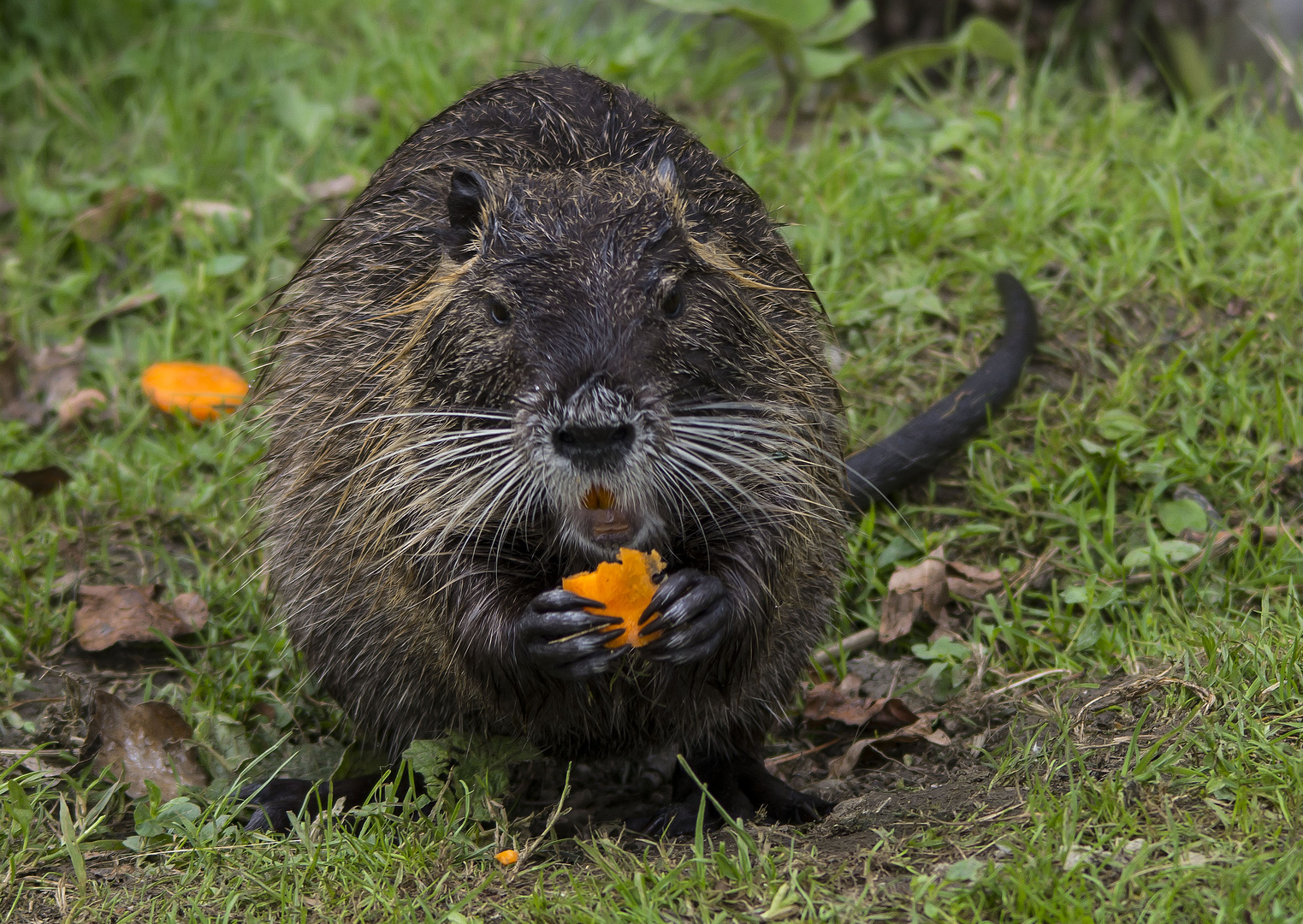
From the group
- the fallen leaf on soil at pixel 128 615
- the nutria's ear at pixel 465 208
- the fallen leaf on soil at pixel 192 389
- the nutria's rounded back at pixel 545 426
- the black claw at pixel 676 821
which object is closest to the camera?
the nutria's rounded back at pixel 545 426

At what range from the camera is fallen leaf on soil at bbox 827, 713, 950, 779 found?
3.01 m

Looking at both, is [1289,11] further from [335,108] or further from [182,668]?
[182,668]

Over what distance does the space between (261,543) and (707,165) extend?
1.29 metres

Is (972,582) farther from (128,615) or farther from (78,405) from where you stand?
(78,405)

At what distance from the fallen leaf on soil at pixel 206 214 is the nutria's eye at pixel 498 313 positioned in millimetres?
2260

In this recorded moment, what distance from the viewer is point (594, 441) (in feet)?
7.48

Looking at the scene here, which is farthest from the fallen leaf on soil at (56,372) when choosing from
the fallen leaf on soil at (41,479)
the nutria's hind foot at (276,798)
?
the nutria's hind foot at (276,798)

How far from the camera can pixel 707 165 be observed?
10.2ft

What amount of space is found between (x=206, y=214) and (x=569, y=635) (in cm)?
260

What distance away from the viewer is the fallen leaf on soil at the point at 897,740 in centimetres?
301

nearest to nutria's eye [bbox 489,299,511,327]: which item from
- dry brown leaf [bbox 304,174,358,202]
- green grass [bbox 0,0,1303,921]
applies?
green grass [bbox 0,0,1303,921]

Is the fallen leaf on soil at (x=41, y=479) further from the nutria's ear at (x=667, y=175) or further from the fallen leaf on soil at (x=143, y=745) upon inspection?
the nutria's ear at (x=667, y=175)

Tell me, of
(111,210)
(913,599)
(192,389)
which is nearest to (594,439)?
(913,599)

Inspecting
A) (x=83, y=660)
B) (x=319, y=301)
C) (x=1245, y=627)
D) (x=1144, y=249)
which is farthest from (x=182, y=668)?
(x=1144, y=249)
